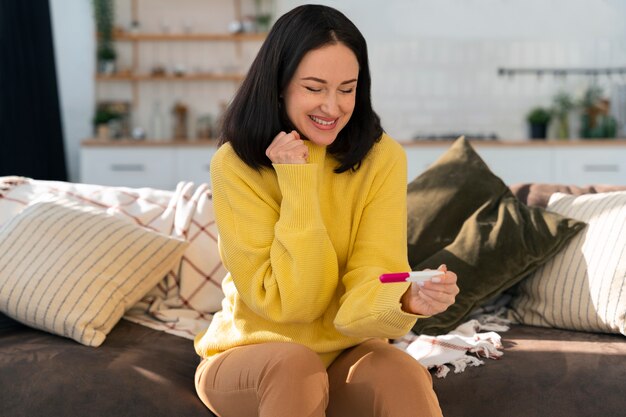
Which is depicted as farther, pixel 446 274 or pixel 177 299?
pixel 177 299

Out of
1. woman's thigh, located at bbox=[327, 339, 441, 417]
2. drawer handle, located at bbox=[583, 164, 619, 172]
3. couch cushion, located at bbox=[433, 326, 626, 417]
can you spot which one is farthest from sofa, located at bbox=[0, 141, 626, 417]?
drawer handle, located at bbox=[583, 164, 619, 172]

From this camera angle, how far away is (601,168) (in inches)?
230

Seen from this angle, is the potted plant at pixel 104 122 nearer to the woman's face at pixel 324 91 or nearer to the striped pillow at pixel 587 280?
the striped pillow at pixel 587 280

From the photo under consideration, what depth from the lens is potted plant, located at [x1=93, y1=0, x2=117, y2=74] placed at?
6387mm

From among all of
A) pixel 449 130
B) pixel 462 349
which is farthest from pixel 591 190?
pixel 449 130

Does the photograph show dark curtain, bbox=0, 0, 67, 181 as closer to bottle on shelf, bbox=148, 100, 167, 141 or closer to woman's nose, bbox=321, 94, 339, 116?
bottle on shelf, bbox=148, 100, 167, 141

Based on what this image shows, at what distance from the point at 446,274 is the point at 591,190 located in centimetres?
133

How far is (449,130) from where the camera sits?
6516 mm

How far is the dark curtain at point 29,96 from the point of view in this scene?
5387mm

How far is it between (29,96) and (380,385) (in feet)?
14.7

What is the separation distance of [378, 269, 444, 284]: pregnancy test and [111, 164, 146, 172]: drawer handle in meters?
4.67

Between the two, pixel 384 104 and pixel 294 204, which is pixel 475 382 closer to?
pixel 294 204

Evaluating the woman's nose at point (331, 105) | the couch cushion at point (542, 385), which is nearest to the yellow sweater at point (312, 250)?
the woman's nose at point (331, 105)

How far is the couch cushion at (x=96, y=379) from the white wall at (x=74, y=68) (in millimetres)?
4462
